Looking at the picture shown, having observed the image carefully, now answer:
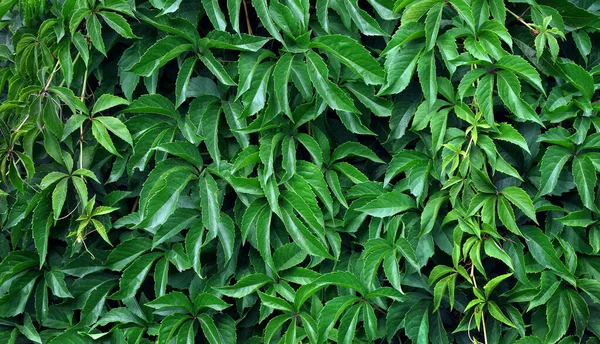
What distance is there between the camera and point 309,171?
168cm

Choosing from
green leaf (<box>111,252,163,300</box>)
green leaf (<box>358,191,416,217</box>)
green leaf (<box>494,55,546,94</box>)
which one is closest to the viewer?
green leaf (<box>494,55,546,94</box>)

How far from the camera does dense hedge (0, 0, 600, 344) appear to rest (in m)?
1.61

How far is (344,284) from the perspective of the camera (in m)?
1.62

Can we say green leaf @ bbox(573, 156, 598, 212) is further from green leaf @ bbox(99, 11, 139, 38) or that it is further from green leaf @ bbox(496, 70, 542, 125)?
green leaf @ bbox(99, 11, 139, 38)

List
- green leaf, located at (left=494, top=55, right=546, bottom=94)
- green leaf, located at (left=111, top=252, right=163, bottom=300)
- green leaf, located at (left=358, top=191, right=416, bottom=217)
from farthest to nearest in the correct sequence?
green leaf, located at (left=111, top=252, right=163, bottom=300), green leaf, located at (left=358, top=191, right=416, bottom=217), green leaf, located at (left=494, top=55, right=546, bottom=94)

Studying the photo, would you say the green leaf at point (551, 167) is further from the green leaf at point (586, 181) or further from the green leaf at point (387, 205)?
the green leaf at point (387, 205)

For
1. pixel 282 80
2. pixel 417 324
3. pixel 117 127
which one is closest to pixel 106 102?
pixel 117 127

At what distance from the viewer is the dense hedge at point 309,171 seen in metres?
1.61

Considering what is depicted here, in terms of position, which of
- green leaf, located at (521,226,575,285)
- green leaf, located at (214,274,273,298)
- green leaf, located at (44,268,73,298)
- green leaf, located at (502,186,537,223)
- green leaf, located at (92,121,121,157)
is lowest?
green leaf, located at (44,268,73,298)

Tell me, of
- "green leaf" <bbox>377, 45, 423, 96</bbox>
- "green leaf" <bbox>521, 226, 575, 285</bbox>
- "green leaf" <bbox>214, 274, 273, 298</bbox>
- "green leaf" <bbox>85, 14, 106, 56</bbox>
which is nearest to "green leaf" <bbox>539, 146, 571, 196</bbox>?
"green leaf" <bbox>521, 226, 575, 285</bbox>

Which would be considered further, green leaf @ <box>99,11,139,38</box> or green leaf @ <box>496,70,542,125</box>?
green leaf @ <box>99,11,139,38</box>

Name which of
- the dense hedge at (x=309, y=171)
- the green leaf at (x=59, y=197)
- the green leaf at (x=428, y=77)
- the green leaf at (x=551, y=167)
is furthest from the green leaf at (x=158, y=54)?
the green leaf at (x=551, y=167)

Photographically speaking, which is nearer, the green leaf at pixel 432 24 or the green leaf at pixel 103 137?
the green leaf at pixel 432 24

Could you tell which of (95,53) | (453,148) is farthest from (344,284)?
(95,53)
